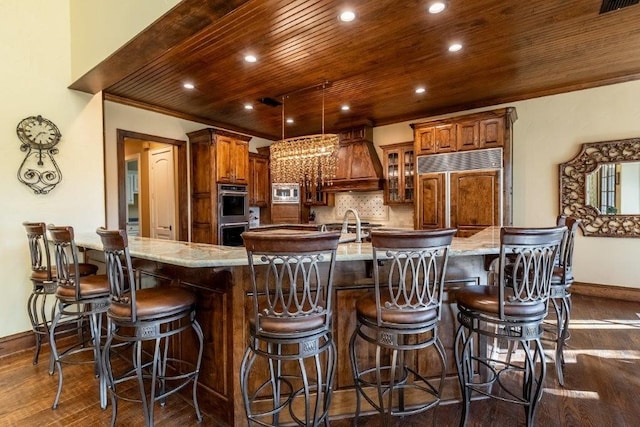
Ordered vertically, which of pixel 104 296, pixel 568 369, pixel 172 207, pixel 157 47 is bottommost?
pixel 568 369

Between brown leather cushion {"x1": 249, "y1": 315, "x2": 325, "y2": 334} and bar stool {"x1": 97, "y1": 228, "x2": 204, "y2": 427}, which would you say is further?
bar stool {"x1": 97, "y1": 228, "x2": 204, "y2": 427}

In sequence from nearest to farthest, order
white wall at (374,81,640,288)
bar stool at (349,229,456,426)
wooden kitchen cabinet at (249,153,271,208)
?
bar stool at (349,229,456,426) < white wall at (374,81,640,288) < wooden kitchen cabinet at (249,153,271,208)

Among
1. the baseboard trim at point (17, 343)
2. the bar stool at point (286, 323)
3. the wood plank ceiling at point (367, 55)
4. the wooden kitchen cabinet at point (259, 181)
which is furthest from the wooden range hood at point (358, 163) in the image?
the baseboard trim at point (17, 343)

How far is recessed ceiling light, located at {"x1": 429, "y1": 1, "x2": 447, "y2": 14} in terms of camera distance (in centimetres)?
261

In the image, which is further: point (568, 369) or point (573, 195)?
point (573, 195)

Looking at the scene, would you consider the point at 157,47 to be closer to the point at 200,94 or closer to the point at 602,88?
the point at 200,94

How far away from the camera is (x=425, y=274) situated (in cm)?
166

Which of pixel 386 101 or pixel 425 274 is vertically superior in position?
pixel 386 101

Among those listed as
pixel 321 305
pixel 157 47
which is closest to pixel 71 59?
pixel 157 47

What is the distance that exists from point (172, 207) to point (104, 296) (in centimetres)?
352

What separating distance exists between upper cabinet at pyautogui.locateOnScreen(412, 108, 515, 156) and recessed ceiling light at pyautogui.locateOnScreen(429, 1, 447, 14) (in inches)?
98.0

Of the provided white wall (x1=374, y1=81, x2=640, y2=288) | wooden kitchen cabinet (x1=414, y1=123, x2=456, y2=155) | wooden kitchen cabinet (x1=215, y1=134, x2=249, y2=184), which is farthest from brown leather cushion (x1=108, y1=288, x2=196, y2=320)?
white wall (x1=374, y1=81, x2=640, y2=288)

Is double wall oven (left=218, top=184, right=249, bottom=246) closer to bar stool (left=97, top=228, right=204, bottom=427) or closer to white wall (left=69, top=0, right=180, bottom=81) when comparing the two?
white wall (left=69, top=0, right=180, bottom=81)

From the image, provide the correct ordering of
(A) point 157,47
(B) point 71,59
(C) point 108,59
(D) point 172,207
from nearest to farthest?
(A) point 157,47
(C) point 108,59
(B) point 71,59
(D) point 172,207
